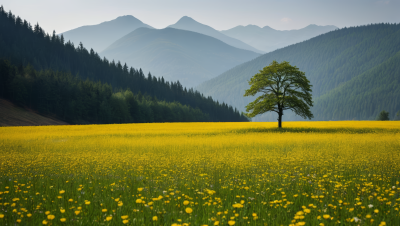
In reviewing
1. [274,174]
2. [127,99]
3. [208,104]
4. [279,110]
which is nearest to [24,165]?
[274,174]

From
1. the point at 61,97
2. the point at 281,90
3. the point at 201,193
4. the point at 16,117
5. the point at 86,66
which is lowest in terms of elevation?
the point at 201,193

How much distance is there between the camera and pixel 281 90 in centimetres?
4016

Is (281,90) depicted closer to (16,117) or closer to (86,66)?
(16,117)

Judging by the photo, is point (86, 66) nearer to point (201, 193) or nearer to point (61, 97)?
point (61, 97)

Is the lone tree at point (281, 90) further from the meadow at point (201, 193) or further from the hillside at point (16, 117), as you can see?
the hillside at point (16, 117)

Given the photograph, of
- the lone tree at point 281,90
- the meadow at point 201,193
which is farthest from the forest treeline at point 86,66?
the meadow at point 201,193

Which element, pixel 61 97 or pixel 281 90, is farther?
pixel 61 97

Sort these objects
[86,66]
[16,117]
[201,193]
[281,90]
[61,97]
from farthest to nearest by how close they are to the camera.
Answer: [86,66] < [61,97] < [16,117] < [281,90] < [201,193]

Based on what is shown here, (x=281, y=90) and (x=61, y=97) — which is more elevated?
(x=61, y=97)

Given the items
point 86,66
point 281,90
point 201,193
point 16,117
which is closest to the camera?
point 201,193

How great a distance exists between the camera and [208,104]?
573 feet

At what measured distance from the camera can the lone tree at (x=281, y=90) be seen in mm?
38062

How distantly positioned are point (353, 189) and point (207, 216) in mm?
5244

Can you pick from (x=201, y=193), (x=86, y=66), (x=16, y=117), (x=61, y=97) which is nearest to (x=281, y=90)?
(x=201, y=193)
